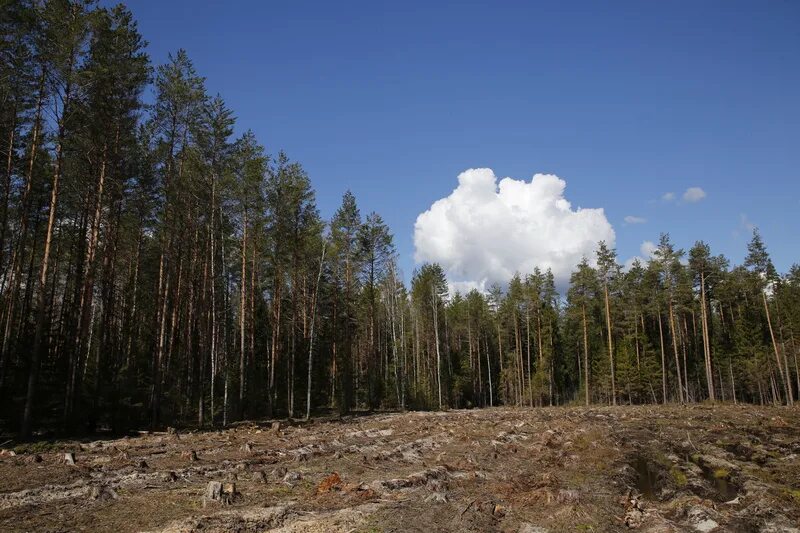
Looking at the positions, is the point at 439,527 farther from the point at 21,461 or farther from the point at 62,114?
the point at 62,114

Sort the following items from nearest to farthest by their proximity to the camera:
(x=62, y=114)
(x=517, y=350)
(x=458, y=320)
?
1. (x=62, y=114)
2. (x=517, y=350)
3. (x=458, y=320)

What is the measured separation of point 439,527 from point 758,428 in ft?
67.6

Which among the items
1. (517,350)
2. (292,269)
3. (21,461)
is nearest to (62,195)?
(292,269)

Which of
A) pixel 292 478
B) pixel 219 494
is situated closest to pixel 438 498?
pixel 292 478

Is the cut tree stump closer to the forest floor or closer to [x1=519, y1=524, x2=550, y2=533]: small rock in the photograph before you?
the forest floor

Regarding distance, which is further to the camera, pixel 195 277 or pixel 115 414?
pixel 195 277

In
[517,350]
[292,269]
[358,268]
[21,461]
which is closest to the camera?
[21,461]

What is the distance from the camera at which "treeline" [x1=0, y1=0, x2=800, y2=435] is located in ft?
57.3

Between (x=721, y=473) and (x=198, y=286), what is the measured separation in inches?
1019

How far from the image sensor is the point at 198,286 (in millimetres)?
27328

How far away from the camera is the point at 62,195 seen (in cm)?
2220

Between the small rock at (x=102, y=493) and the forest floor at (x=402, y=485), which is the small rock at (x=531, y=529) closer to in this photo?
the forest floor at (x=402, y=485)

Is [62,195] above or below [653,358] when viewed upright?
above

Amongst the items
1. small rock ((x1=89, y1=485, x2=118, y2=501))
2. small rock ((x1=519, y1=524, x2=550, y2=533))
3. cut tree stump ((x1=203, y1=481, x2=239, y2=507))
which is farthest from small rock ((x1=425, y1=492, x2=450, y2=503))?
small rock ((x1=89, y1=485, x2=118, y2=501))
